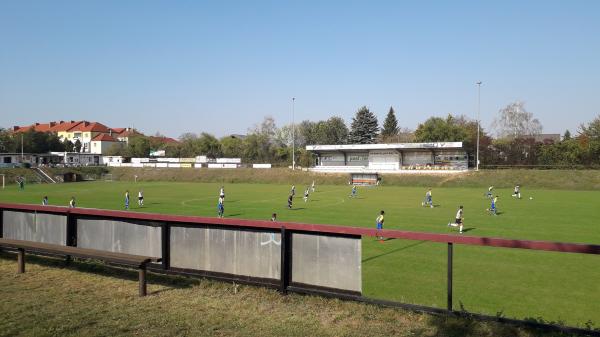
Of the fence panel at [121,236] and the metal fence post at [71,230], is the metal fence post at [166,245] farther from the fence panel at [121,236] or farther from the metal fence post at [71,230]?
the metal fence post at [71,230]

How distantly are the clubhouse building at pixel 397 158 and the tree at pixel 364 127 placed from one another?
27362 millimetres

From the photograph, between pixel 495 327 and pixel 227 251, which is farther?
pixel 227 251

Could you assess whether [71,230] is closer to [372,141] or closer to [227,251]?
[227,251]

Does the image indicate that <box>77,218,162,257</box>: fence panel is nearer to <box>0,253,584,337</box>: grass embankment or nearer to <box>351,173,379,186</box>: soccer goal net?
<box>0,253,584,337</box>: grass embankment

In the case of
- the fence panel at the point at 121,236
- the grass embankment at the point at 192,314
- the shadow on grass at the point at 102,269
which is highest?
the fence panel at the point at 121,236

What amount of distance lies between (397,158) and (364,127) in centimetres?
3440

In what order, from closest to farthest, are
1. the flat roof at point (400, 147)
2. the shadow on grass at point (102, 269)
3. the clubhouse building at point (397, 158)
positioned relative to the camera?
the shadow on grass at point (102, 269) < the flat roof at point (400, 147) < the clubhouse building at point (397, 158)

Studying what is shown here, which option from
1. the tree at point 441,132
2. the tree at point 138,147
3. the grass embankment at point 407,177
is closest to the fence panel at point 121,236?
the grass embankment at point 407,177

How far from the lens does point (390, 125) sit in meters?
122

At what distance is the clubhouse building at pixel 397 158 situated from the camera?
2869 inches

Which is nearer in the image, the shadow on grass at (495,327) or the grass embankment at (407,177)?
the shadow on grass at (495,327)

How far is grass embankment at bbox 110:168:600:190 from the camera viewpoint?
59.1 meters

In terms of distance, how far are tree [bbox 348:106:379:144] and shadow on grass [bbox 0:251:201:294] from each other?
103 m

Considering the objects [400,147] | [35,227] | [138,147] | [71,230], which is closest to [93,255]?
[71,230]
